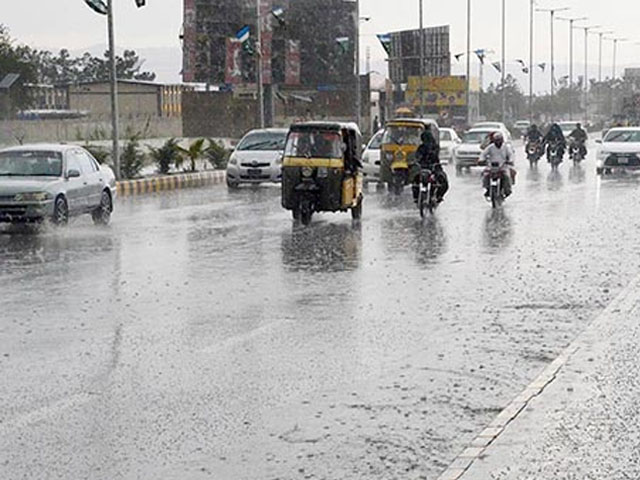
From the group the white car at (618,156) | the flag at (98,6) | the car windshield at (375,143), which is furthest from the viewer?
the white car at (618,156)

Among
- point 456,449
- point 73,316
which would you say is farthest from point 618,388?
point 73,316

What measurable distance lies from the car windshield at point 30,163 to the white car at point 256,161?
12.5 metres

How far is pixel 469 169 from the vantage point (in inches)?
1850

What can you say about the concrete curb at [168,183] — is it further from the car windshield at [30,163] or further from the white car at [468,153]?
the car windshield at [30,163]

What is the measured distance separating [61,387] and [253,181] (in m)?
26.5

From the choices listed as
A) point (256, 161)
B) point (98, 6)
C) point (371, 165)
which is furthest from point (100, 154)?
point (371, 165)

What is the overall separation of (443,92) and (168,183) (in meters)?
76.2

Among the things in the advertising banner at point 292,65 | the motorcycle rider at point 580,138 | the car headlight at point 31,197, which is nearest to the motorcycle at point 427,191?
the car headlight at point 31,197

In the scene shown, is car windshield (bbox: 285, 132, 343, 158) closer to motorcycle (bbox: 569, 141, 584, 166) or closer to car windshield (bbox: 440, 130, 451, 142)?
motorcycle (bbox: 569, 141, 584, 166)

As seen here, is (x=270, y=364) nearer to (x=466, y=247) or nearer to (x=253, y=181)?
(x=466, y=247)

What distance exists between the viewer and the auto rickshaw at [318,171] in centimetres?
2291

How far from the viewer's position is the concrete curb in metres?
35.1

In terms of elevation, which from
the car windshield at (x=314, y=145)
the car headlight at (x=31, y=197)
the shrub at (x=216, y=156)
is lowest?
the shrub at (x=216, y=156)

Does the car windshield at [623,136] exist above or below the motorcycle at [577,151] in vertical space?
above
